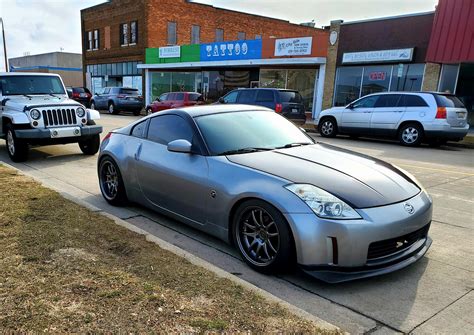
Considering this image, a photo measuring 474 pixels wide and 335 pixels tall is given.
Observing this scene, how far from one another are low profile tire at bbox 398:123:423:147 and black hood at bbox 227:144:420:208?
9802mm

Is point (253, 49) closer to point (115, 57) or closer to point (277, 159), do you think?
point (115, 57)

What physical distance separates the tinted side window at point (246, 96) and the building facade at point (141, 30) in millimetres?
19974

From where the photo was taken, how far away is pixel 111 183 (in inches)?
228

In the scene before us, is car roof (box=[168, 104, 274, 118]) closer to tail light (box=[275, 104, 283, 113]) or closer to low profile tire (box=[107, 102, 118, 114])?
tail light (box=[275, 104, 283, 113])

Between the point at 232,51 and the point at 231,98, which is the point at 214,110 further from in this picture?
the point at 232,51

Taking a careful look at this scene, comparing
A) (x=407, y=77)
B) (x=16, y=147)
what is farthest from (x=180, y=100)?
(x=16, y=147)

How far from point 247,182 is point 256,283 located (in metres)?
0.90

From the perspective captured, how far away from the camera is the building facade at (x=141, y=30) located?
34500mm

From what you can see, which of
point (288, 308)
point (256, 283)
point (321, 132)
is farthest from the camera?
point (321, 132)

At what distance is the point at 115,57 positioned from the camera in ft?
125

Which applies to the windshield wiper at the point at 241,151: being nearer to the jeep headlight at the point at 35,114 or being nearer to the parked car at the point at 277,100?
the jeep headlight at the point at 35,114

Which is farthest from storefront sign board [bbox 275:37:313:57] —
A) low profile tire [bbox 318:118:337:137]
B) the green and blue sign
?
low profile tire [bbox 318:118:337:137]

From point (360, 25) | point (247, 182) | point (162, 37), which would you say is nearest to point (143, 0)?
point (162, 37)

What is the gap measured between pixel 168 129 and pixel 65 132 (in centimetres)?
505
